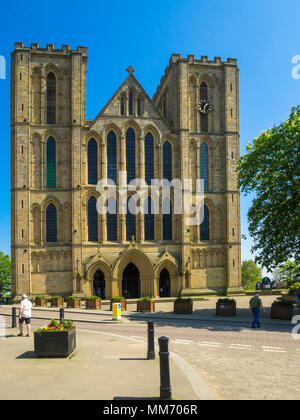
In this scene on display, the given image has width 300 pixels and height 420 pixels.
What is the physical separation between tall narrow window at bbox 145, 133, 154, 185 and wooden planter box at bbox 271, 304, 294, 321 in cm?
2060

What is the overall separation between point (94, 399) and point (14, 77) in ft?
Result: 117

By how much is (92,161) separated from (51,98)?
7144mm

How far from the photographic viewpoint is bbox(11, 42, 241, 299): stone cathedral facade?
36.8 metres

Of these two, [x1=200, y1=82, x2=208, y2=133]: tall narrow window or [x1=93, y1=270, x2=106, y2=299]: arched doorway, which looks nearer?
[x1=93, y1=270, x2=106, y2=299]: arched doorway

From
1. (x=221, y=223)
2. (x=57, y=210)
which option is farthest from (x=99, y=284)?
(x=221, y=223)

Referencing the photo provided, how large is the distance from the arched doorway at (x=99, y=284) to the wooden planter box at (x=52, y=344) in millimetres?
26144

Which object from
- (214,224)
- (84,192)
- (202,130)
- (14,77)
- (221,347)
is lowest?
(221,347)

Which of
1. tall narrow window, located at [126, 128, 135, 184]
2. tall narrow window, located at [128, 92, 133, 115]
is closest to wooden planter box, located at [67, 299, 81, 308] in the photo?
tall narrow window, located at [126, 128, 135, 184]

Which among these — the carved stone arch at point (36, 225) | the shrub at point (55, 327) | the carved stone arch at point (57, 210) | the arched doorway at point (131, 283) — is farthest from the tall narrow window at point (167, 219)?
the shrub at point (55, 327)

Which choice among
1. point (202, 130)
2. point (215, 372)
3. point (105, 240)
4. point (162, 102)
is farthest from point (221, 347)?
point (162, 102)

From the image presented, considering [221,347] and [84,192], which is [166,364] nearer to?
[221,347]

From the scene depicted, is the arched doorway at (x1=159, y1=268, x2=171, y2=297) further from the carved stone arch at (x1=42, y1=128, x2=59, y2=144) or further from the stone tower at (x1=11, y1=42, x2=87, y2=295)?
the carved stone arch at (x1=42, y1=128, x2=59, y2=144)

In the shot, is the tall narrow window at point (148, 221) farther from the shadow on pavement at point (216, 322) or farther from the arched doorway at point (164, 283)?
the shadow on pavement at point (216, 322)

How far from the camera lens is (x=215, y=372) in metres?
10.2
